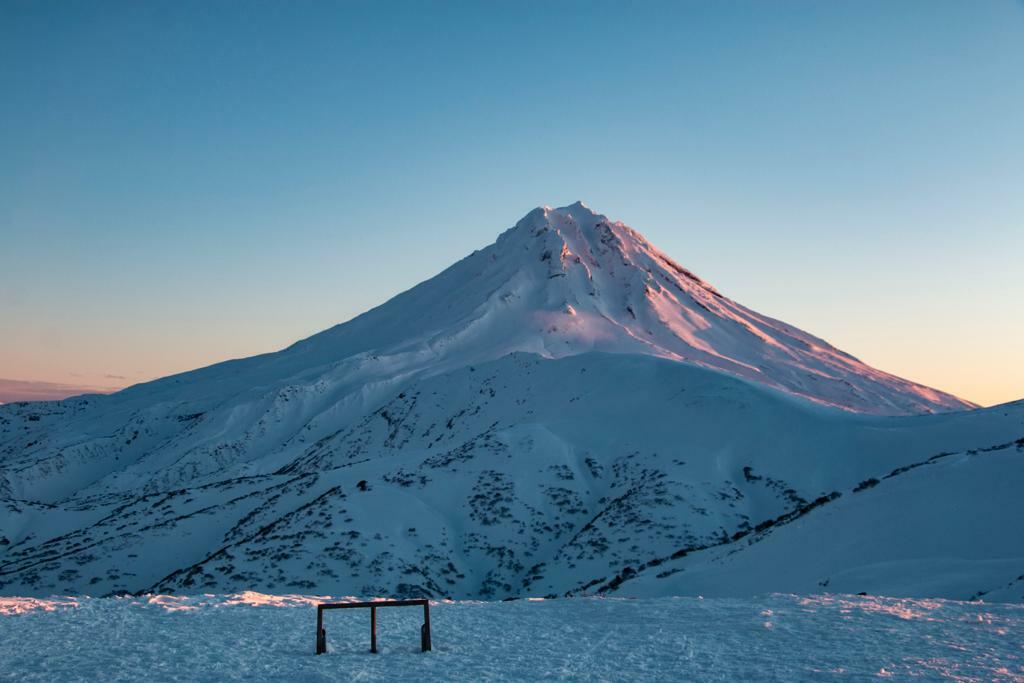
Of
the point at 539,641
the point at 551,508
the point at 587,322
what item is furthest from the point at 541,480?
the point at 587,322

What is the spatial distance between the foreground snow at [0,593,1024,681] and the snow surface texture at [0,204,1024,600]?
17.8ft

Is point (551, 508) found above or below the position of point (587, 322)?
below

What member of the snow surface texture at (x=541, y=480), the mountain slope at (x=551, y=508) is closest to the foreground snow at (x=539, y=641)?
the snow surface texture at (x=541, y=480)

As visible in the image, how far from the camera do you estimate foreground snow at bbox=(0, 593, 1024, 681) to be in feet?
47.4

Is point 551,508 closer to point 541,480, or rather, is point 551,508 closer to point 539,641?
point 541,480

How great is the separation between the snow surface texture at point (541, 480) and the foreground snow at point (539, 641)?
5427mm

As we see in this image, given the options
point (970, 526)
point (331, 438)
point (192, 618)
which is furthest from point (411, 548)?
point (331, 438)

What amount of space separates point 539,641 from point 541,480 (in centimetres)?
3086

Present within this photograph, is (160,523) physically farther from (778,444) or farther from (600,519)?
(778,444)

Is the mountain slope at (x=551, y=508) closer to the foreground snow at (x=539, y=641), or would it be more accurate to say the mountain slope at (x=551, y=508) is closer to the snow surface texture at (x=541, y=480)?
the snow surface texture at (x=541, y=480)

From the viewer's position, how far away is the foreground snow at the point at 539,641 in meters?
14.4

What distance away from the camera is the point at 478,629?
19438 millimetres

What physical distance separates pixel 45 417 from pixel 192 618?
14057cm

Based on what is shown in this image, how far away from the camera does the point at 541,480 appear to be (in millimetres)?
48500
